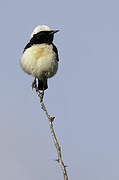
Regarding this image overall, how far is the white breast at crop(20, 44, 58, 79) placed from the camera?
393 inches

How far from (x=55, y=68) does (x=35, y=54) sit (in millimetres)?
526

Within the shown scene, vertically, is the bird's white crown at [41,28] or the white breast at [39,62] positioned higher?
the bird's white crown at [41,28]

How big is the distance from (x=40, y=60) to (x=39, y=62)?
0.16 ft

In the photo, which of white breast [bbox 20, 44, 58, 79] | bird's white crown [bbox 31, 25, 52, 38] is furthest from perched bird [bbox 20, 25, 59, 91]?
bird's white crown [bbox 31, 25, 52, 38]

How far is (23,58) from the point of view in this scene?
1022cm

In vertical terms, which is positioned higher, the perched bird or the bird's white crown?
the bird's white crown

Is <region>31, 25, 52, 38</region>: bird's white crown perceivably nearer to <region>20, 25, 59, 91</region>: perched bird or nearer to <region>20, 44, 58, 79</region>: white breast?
<region>20, 25, 59, 91</region>: perched bird

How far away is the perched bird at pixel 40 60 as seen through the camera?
10.0 m

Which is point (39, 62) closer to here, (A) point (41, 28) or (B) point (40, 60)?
(B) point (40, 60)

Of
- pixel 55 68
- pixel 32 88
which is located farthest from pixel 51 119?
pixel 55 68

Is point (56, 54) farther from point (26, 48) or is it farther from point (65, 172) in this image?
point (65, 172)

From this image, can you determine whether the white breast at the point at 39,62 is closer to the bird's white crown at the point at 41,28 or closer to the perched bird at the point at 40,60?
the perched bird at the point at 40,60

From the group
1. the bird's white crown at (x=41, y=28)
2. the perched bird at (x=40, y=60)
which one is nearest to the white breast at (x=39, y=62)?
the perched bird at (x=40, y=60)

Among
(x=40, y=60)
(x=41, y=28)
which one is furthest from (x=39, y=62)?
(x=41, y=28)
